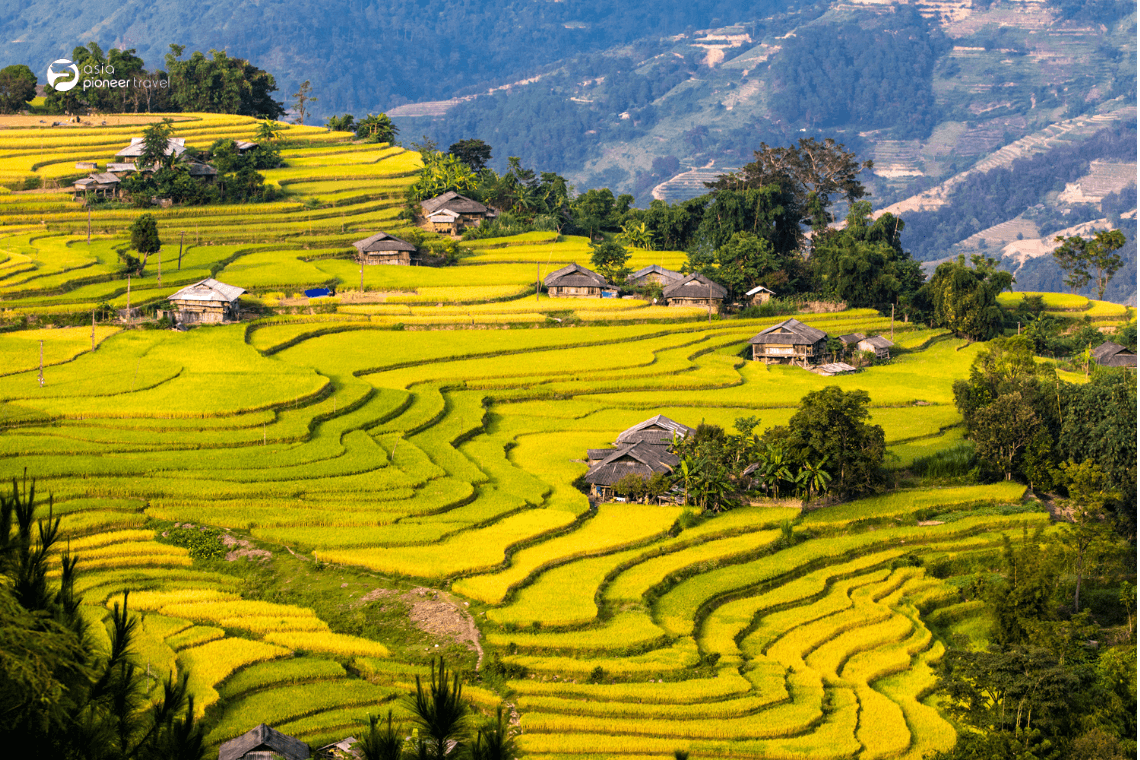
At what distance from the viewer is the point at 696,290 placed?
205 ft

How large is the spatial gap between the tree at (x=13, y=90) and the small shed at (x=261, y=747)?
3253 inches

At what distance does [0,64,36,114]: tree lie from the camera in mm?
87875

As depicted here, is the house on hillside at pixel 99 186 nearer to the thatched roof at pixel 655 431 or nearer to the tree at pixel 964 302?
the thatched roof at pixel 655 431

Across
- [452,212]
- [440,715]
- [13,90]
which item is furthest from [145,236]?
[440,715]

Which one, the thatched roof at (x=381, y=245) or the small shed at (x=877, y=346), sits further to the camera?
the thatched roof at (x=381, y=245)

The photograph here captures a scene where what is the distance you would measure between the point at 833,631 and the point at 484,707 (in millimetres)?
9968

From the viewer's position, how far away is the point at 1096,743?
2092 cm

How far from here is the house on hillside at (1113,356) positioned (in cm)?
5859

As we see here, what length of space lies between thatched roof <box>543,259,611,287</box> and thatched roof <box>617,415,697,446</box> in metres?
24.8

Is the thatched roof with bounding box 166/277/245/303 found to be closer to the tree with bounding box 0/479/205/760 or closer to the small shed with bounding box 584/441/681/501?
the small shed with bounding box 584/441/681/501

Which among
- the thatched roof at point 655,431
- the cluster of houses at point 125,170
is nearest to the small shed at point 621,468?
the thatched roof at point 655,431

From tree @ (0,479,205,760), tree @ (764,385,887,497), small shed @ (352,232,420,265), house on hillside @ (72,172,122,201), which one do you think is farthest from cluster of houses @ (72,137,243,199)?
tree @ (0,479,205,760)

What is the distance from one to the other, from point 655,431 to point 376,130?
64.4 meters

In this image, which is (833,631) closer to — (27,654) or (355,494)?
(355,494)
